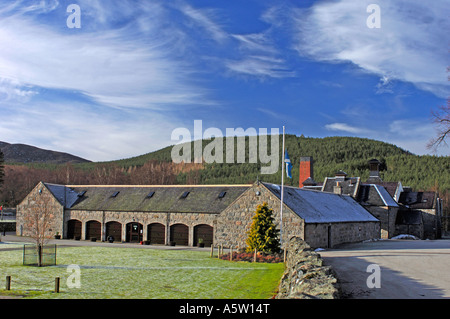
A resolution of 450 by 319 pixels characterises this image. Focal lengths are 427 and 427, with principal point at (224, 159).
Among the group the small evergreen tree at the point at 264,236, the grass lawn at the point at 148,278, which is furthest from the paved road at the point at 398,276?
the small evergreen tree at the point at 264,236

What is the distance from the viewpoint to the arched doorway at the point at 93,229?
152 ft

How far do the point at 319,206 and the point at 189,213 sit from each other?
41.2ft

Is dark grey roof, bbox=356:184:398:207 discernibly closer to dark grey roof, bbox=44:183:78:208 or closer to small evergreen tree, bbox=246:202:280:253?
small evergreen tree, bbox=246:202:280:253

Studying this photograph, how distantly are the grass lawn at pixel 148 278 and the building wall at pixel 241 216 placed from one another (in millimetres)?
8586

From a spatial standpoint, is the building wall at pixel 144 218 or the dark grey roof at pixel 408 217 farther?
the dark grey roof at pixel 408 217

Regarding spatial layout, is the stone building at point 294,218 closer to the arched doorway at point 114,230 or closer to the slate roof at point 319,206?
the slate roof at point 319,206

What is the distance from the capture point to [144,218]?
44062 millimetres

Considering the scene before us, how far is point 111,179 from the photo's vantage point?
142750mm

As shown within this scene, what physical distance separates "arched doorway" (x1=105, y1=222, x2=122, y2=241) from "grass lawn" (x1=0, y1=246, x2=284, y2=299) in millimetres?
17598

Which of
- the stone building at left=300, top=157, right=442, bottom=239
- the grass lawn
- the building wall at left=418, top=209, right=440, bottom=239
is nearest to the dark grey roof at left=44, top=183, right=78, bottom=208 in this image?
the grass lawn
